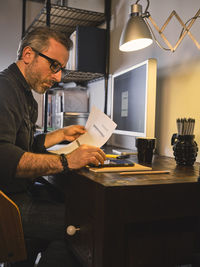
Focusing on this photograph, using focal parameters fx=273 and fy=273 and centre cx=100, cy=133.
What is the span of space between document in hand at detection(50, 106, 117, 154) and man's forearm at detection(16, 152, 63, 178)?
27 cm

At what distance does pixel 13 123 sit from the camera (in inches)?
37.7

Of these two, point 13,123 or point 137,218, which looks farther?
point 13,123

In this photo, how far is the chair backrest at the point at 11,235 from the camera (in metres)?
0.75

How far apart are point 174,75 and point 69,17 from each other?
1.13 m

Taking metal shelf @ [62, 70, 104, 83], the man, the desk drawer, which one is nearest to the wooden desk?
the desk drawer

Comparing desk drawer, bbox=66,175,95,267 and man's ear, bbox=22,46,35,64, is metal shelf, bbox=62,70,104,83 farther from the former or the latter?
desk drawer, bbox=66,175,95,267

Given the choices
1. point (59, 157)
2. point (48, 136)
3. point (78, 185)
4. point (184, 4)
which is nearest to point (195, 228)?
point (78, 185)

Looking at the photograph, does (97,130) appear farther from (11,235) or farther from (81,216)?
(11,235)

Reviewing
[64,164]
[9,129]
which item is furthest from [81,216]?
[9,129]

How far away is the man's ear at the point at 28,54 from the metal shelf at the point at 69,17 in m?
0.91

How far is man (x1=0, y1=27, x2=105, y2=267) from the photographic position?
35.1 inches

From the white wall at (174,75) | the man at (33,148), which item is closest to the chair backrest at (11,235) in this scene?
the man at (33,148)

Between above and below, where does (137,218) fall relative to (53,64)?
below

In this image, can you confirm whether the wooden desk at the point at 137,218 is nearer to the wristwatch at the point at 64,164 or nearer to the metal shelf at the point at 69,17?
the wristwatch at the point at 64,164
